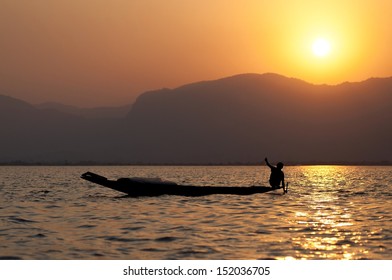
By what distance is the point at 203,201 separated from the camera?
4259 centimetres

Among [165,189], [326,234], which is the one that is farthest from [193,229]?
[165,189]

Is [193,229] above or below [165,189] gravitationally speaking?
below

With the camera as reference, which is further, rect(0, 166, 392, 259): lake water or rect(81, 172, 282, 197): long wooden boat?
rect(81, 172, 282, 197): long wooden boat

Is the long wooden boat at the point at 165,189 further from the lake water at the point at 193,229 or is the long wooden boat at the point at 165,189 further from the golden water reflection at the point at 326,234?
the golden water reflection at the point at 326,234

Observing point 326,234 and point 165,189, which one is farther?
point 165,189

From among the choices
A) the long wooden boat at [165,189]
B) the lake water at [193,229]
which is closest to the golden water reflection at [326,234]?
the lake water at [193,229]

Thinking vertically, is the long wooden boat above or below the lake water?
above

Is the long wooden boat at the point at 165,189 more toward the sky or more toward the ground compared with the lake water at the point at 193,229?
more toward the sky

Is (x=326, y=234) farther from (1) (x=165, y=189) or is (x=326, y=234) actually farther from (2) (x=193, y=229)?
(1) (x=165, y=189)

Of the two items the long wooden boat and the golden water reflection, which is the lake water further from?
the long wooden boat

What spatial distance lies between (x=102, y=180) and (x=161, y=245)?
18.6 m

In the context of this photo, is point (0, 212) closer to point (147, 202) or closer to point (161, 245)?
point (147, 202)

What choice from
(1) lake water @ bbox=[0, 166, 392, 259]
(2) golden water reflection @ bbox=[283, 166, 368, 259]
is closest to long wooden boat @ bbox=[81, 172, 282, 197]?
(1) lake water @ bbox=[0, 166, 392, 259]
